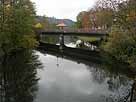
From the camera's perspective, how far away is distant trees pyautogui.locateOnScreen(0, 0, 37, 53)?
5581 cm

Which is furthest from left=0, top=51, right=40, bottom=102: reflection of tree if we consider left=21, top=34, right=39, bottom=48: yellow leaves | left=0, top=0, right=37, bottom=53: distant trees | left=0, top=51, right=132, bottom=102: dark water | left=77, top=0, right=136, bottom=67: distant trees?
left=77, top=0, right=136, bottom=67: distant trees

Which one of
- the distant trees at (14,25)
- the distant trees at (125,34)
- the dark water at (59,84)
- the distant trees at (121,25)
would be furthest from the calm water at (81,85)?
the distant trees at (14,25)

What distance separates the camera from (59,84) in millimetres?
37125

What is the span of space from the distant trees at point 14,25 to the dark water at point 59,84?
6400 millimetres

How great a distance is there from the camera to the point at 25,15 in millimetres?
60094

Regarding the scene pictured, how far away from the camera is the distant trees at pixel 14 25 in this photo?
5581 cm

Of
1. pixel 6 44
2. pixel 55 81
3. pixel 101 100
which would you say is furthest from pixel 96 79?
pixel 6 44

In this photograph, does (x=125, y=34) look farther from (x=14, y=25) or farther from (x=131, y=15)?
(x=14, y=25)

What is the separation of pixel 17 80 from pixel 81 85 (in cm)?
774

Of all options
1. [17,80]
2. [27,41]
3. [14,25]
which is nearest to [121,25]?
[17,80]

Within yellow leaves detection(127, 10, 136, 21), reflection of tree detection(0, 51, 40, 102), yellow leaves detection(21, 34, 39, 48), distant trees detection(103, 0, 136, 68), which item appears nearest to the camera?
reflection of tree detection(0, 51, 40, 102)

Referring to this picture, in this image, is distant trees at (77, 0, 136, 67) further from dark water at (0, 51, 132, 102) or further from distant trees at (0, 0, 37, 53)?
distant trees at (0, 0, 37, 53)

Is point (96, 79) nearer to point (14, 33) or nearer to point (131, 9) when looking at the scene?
point (131, 9)

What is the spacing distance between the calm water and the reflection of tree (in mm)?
1059
